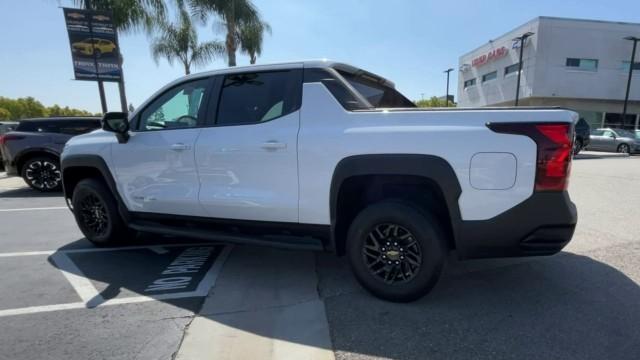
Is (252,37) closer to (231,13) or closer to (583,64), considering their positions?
(231,13)

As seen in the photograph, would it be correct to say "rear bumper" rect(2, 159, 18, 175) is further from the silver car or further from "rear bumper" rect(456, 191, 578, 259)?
the silver car

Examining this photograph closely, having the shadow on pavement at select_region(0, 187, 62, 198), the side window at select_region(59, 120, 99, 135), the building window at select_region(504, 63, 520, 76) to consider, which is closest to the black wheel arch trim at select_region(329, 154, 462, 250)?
the shadow on pavement at select_region(0, 187, 62, 198)

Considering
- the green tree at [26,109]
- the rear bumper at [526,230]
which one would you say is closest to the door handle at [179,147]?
the rear bumper at [526,230]

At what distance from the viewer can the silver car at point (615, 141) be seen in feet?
62.9

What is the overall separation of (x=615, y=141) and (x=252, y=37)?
63.7ft

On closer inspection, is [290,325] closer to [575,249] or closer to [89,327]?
[89,327]

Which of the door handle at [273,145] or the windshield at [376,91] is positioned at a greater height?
the windshield at [376,91]

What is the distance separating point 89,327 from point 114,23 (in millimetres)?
14683

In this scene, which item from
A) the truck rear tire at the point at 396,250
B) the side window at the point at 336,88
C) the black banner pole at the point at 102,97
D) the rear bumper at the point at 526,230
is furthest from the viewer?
the black banner pole at the point at 102,97

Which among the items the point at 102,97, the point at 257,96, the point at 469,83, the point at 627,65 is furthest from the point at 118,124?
the point at 469,83

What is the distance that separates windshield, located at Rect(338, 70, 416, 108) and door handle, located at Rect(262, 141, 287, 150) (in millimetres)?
867

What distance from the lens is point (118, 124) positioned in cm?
401

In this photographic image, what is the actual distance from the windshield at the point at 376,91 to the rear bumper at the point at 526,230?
156cm

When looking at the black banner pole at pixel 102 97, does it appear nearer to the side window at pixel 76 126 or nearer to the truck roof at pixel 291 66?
the side window at pixel 76 126
